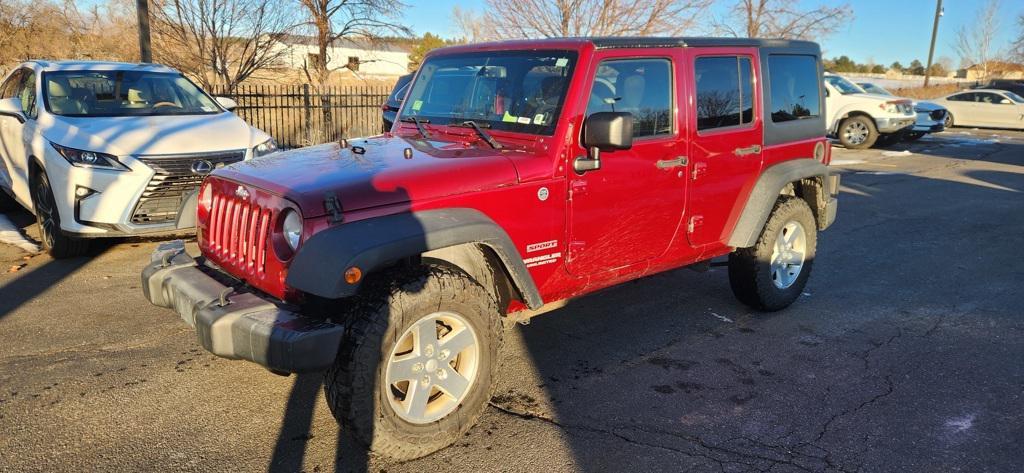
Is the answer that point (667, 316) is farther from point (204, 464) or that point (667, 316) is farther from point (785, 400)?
point (204, 464)

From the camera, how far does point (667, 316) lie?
5.29 meters

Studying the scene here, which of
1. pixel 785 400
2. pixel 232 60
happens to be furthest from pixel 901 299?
pixel 232 60

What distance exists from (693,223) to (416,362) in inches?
84.5

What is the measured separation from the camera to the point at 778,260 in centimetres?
531

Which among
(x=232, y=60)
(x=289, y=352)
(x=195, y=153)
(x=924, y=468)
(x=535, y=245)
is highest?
(x=232, y=60)

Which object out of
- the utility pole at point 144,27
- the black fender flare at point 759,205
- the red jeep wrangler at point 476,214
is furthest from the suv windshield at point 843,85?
the utility pole at point 144,27

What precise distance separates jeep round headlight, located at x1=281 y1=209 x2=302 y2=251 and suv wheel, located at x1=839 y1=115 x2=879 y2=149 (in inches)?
716

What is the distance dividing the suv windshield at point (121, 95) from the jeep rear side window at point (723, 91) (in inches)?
206

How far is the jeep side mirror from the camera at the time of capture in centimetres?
355

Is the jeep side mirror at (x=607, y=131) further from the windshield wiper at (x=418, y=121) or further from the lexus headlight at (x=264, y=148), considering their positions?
the lexus headlight at (x=264, y=148)

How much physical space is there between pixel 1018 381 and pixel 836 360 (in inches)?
38.3

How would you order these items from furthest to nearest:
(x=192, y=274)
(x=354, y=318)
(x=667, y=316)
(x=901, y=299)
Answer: (x=901, y=299) → (x=667, y=316) → (x=192, y=274) → (x=354, y=318)

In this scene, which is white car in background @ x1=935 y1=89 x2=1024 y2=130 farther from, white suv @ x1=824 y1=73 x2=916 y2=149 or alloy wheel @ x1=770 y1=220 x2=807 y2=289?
alloy wheel @ x1=770 y1=220 x2=807 y2=289

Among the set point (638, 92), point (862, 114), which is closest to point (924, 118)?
point (862, 114)
